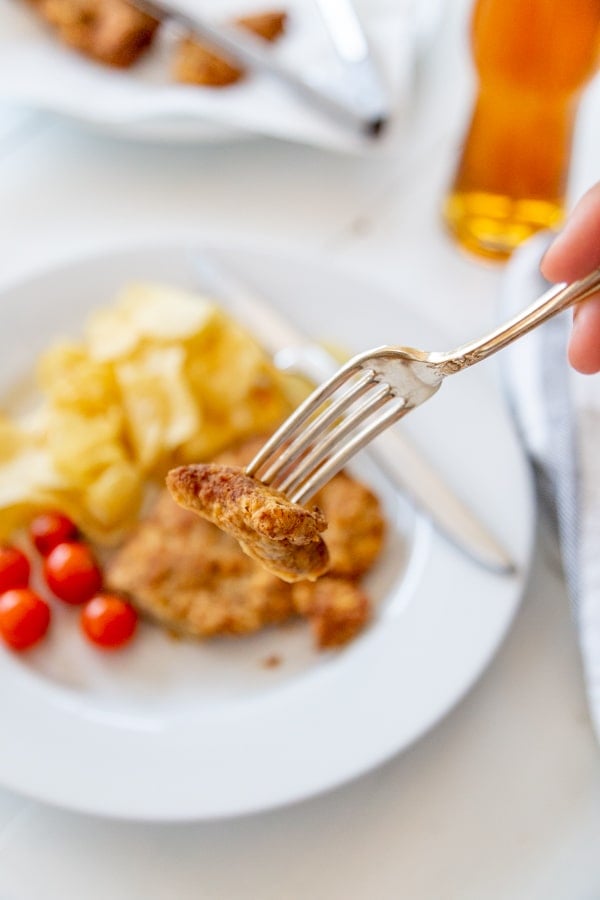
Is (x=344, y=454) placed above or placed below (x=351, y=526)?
above

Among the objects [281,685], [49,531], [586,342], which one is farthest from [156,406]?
[586,342]

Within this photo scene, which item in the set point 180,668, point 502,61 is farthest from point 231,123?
point 180,668

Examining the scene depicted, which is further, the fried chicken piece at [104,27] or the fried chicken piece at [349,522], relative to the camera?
the fried chicken piece at [104,27]

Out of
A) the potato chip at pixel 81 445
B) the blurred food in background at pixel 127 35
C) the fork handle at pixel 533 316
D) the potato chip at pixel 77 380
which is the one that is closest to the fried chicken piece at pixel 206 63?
the blurred food in background at pixel 127 35

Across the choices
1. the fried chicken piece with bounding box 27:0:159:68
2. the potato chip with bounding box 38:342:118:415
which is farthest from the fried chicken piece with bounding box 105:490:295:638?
the fried chicken piece with bounding box 27:0:159:68

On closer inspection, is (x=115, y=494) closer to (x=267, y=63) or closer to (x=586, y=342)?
(x=586, y=342)

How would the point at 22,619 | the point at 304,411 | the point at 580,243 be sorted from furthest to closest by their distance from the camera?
the point at 22,619, the point at 580,243, the point at 304,411

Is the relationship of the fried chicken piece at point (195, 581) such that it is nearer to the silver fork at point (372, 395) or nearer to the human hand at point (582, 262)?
the silver fork at point (372, 395)
